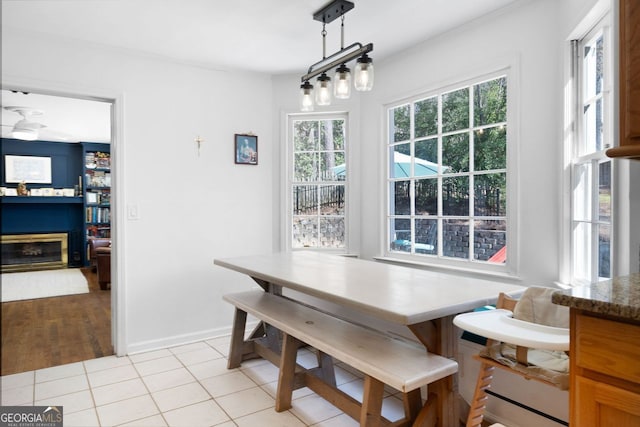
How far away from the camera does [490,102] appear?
293 cm

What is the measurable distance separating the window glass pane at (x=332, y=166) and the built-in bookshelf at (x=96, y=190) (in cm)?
600

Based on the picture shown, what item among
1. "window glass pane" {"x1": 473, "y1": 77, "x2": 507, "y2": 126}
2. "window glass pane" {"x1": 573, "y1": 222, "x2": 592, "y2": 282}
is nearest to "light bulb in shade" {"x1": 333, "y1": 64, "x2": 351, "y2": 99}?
"window glass pane" {"x1": 473, "y1": 77, "x2": 507, "y2": 126}

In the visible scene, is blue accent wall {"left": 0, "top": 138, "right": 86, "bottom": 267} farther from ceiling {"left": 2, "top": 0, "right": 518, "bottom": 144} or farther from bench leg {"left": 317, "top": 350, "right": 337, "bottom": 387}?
bench leg {"left": 317, "top": 350, "right": 337, "bottom": 387}

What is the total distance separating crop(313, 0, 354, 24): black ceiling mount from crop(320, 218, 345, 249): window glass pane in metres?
1.91

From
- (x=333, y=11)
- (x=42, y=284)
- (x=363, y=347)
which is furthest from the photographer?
(x=42, y=284)

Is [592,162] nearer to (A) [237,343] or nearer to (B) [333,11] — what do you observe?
(B) [333,11]

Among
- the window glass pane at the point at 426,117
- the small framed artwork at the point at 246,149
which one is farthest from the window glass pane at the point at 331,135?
the window glass pane at the point at 426,117

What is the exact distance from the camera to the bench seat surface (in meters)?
1.62

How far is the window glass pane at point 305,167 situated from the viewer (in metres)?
4.10

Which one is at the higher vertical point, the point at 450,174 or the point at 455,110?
the point at 455,110

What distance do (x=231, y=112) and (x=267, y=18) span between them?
4.06 ft

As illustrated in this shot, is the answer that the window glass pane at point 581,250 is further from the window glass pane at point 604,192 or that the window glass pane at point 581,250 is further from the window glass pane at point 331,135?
the window glass pane at point 331,135

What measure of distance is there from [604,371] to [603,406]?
3.7 inches

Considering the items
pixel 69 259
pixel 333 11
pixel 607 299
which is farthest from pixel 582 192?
pixel 69 259
